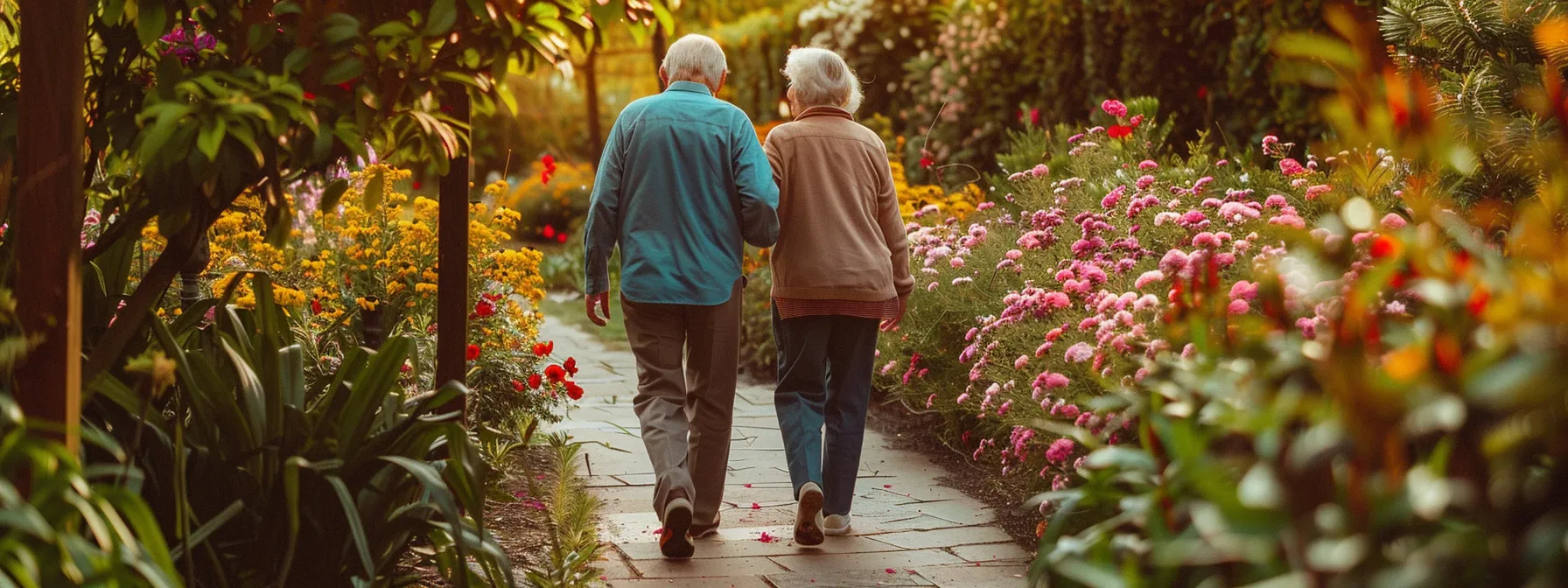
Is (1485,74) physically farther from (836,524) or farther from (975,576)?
(836,524)

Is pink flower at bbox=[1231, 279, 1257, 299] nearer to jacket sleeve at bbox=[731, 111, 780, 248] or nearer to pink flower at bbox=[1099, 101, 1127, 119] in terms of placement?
jacket sleeve at bbox=[731, 111, 780, 248]

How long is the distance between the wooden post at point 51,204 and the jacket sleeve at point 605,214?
1.84m

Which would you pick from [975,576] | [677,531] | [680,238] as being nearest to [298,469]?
[677,531]

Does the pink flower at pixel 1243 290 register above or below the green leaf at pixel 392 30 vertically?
below

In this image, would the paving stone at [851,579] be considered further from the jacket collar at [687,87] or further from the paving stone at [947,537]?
the jacket collar at [687,87]

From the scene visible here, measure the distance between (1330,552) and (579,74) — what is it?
1947cm

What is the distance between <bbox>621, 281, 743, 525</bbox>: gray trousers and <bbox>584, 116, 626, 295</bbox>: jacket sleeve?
0.14 m

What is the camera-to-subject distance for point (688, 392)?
4.36 meters

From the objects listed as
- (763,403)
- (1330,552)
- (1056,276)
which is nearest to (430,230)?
(763,403)

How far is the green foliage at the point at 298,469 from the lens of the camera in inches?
110

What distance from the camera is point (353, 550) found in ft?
9.52

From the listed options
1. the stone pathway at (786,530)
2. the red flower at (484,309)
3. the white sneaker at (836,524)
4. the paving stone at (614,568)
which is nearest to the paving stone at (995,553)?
the stone pathway at (786,530)

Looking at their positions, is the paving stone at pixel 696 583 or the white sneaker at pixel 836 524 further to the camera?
the white sneaker at pixel 836 524

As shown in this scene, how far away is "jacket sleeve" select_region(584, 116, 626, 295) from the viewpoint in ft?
13.6
